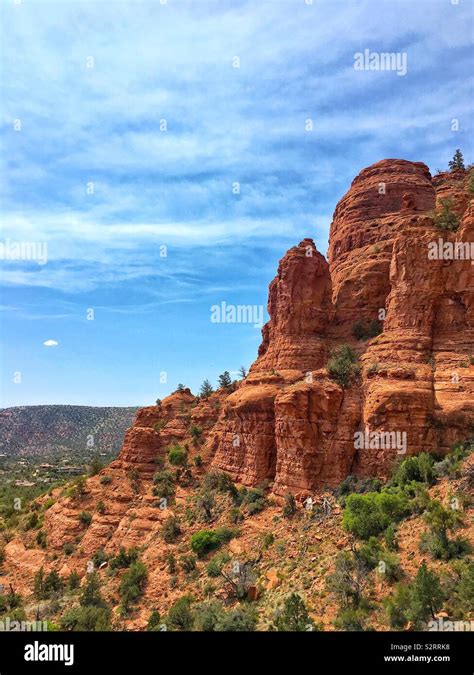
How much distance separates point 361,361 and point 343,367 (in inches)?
61.3

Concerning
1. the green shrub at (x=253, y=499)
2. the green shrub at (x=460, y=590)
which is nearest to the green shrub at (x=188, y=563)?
the green shrub at (x=253, y=499)

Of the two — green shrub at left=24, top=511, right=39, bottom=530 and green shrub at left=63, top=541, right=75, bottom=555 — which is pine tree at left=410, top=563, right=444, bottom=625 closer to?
green shrub at left=63, top=541, right=75, bottom=555

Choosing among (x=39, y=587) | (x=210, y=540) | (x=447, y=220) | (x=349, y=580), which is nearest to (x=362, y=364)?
(x=447, y=220)

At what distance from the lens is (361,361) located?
101 ft

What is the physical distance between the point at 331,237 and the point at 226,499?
30190mm

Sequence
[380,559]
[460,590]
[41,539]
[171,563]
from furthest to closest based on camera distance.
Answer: [41,539] < [171,563] < [380,559] < [460,590]

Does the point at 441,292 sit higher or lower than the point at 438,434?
higher

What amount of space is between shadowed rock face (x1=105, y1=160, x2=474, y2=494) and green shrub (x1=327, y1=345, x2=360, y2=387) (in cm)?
66

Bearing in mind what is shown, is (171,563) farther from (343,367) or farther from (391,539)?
(343,367)

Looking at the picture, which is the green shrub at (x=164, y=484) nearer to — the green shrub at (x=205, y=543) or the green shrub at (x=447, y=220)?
the green shrub at (x=205, y=543)

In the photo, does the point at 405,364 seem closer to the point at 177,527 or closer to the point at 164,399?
the point at 177,527
